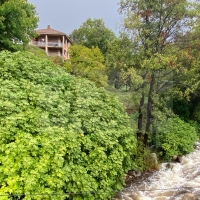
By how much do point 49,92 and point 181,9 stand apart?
525 centimetres

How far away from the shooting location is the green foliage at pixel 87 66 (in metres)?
9.66

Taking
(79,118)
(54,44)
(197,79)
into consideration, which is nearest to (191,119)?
(197,79)

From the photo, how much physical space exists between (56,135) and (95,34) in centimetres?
1986

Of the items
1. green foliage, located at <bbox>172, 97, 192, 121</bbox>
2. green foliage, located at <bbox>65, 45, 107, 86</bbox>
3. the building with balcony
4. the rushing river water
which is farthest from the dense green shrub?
the building with balcony

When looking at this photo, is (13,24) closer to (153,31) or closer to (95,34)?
(153,31)

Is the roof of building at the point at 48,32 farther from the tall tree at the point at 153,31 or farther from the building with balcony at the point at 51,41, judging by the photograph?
the tall tree at the point at 153,31

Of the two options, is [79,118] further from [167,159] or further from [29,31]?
[29,31]

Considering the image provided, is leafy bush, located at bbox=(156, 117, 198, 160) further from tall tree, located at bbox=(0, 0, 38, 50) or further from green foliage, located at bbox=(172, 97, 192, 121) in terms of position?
tall tree, located at bbox=(0, 0, 38, 50)

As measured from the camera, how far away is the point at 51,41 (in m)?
22.9

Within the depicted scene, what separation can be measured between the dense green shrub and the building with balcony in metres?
18.6

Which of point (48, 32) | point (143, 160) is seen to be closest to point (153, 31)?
point (143, 160)

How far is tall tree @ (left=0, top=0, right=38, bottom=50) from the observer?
655 centimetres

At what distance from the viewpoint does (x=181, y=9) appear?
6.70 meters

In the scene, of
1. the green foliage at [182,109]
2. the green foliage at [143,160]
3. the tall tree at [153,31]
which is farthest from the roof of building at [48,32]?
the green foliage at [143,160]
